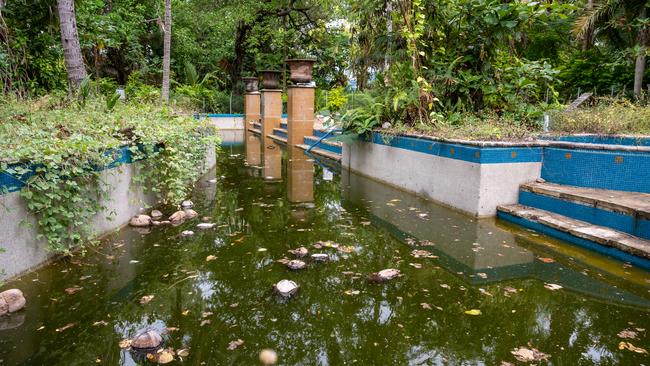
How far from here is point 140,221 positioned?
4.72m

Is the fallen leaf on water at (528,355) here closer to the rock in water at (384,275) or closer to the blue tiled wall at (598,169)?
the rock in water at (384,275)

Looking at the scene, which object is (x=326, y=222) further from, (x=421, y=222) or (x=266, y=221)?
(x=421, y=222)

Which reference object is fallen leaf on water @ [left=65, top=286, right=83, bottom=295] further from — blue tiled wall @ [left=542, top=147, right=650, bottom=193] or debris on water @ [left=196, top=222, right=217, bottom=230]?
blue tiled wall @ [left=542, top=147, right=650, bottom=193]

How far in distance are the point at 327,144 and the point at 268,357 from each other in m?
8.83

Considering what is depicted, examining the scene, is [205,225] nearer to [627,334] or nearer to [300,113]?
[627,334]

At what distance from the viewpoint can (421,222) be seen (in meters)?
5.03

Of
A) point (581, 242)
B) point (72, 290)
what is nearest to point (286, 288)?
point (72, 290)

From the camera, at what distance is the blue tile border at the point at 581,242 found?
3.59 meters

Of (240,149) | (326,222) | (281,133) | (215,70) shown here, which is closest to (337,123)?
(326,222)

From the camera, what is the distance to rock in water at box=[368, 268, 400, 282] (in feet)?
11.1

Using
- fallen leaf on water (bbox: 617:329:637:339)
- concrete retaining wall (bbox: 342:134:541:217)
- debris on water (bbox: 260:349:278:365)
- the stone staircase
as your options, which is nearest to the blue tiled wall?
the stone staircase

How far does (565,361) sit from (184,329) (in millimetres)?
2158

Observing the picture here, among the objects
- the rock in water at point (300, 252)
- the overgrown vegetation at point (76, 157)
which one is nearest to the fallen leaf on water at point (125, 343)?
the overgrown vegetation at point (76, 157)

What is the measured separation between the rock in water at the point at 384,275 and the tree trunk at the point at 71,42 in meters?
5.88
